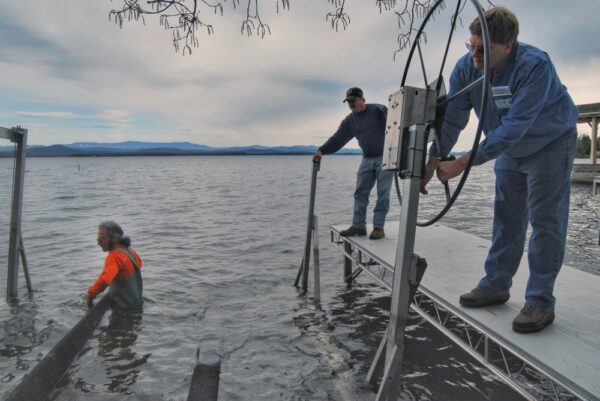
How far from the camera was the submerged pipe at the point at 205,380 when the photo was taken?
4.44m

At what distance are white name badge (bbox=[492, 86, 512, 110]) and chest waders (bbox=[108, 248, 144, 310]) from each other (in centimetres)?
619

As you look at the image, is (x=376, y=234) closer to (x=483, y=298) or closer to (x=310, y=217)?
(x=310, y=217)

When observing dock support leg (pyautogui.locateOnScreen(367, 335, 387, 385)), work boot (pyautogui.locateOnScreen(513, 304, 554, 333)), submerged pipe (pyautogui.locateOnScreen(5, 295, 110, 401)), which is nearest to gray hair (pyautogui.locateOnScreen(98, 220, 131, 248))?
submerged pipe (pyautogui.locateOnScreen(5, 295, 110, 401))

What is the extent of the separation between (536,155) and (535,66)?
719 mm

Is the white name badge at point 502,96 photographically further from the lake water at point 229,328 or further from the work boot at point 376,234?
the work boot at point 376,234

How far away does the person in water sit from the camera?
22.3 feet

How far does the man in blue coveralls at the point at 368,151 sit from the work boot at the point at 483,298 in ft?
11.1

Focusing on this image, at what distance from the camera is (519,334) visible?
350 centimetres

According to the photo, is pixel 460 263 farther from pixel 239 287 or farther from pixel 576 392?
pixel 239 287

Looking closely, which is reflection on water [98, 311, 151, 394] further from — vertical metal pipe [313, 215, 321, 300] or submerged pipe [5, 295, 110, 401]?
vertical metal pipe [313, 215, 321, 300]

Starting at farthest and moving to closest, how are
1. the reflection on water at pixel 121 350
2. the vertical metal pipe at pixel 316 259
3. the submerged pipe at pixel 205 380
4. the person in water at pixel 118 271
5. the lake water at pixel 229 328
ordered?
the vertical metal pipe at pixel 316 259, the person in water at pixel 118 271, the reflection on water at pixel 121 350, the lake water at pixel 229 328, the submerged pipe at pixel 205 380

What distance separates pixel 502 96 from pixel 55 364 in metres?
5.69

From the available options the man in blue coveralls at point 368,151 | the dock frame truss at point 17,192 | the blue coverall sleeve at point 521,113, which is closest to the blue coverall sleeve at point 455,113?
the blue coverall sleeve at point 521,113

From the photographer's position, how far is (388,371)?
10.8 feet
